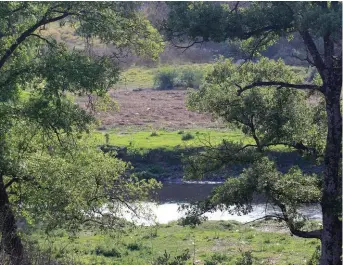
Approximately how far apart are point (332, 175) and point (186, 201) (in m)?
18.3

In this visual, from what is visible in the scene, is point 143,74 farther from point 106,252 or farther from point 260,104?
point 260,104

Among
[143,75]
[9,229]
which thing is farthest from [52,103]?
[143,75]

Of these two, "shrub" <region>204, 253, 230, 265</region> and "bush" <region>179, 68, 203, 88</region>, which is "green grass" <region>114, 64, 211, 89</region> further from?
"shrub" <region>204, 253, 230, 265</region>

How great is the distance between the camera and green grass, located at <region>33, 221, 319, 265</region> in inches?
856

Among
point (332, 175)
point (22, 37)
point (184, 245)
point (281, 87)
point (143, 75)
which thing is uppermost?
point (143, 75)

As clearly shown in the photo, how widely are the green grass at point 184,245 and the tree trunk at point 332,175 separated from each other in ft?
15.4

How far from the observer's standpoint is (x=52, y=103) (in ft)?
51.1

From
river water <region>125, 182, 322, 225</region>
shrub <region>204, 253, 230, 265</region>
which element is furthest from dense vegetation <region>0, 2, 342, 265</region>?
river water <region>125, 182, 322, 225</region>

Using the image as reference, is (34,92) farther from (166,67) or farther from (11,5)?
(166,67)

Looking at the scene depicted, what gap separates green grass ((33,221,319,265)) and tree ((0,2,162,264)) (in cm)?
296

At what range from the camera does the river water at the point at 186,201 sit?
30475 mm

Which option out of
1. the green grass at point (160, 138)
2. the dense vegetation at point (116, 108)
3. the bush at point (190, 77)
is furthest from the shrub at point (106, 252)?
the bush at point (190, 77)

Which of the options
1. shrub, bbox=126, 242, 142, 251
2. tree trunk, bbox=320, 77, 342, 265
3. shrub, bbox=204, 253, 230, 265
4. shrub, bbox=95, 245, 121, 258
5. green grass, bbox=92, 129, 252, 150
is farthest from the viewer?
green grass, bbox=92, 129, 252, 150

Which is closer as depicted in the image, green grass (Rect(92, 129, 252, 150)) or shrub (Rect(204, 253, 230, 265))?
shrub (Rect(204, 253, 230, 265))
